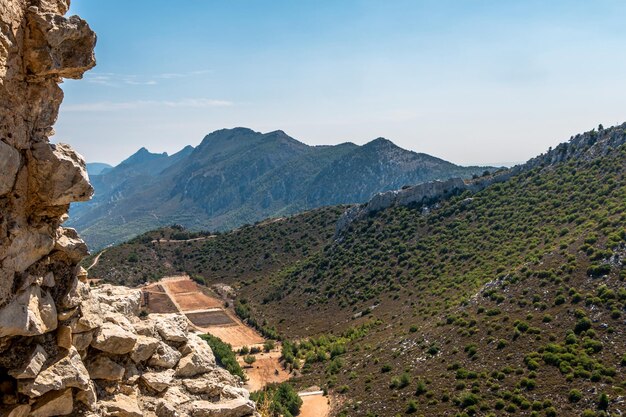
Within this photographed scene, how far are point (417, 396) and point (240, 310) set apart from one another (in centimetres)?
4619

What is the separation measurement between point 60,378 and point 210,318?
67.3m

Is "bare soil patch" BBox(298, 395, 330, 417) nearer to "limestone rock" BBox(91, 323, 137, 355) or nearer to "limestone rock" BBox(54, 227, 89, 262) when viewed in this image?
"limestone rock" BBox(91, 323, 137, 355)

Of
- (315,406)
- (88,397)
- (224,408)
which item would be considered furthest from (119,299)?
(315,406)

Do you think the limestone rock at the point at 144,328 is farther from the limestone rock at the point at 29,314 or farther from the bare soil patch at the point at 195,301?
the bare soil patch at the point at 195,301

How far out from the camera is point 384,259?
247 feet

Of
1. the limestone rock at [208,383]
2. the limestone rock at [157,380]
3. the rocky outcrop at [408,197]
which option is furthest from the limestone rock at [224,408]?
the rocky outcrop at [408,197]

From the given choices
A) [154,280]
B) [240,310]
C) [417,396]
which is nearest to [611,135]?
[417,396]

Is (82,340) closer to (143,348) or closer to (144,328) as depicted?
(143,348)

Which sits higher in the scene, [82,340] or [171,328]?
[82,340]

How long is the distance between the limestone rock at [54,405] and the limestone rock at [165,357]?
11.6 feet

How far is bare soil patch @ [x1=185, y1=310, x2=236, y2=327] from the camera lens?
73375 millimetres

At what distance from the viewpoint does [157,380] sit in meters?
13.8

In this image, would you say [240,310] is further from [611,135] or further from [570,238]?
[611,135]

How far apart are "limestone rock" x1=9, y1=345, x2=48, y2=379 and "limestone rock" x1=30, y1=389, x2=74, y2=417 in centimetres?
77
